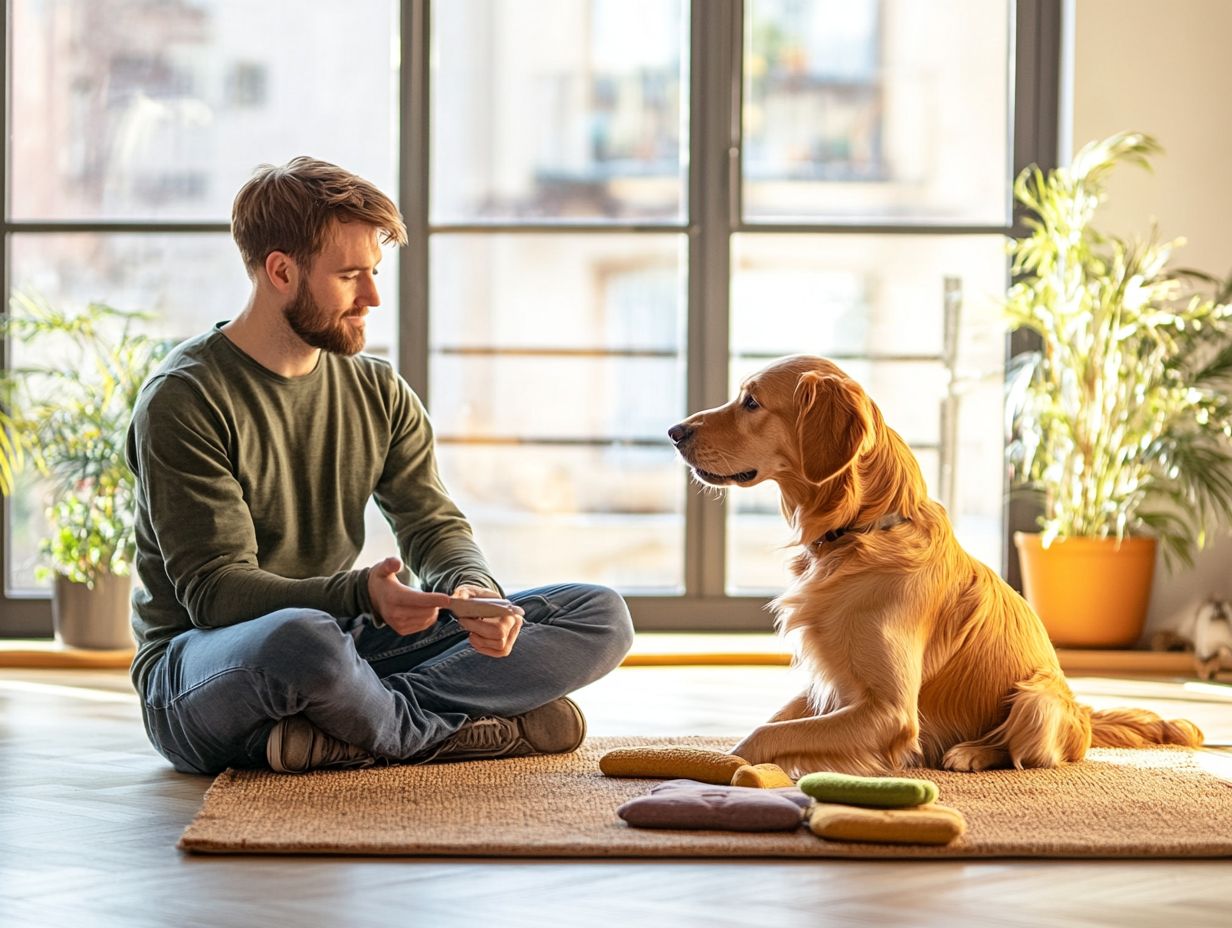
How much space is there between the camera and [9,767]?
118 inches

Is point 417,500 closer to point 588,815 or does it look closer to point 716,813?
point 588,815

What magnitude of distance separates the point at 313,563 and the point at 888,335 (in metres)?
2.82

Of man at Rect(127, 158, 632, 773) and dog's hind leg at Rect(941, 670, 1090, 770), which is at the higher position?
man at Rect(127, 158, 632, 773)

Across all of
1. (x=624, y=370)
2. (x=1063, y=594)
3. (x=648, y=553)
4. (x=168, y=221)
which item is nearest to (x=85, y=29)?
(x=168, y=221)

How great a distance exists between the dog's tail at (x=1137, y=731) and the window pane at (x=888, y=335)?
205 centimetres

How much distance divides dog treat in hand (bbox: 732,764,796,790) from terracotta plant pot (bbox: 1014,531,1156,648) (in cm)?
236

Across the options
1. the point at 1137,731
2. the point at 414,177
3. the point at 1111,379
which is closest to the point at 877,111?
the point at 1111,379

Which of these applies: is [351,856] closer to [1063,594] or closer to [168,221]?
[1063,594]

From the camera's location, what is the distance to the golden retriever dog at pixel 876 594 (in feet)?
9.39

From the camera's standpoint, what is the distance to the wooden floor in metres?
1.94

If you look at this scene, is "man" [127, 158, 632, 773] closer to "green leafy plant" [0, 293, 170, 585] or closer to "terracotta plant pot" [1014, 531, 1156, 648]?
"green leafy plant" [0, 293, 170, 585]

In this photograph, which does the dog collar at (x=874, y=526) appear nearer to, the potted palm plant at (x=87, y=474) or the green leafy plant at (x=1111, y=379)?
the green leafy plant at (x=1111, y=379)

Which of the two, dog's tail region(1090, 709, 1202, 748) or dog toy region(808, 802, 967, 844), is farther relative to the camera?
dog's tail region(1090, 709, 1202, 748)

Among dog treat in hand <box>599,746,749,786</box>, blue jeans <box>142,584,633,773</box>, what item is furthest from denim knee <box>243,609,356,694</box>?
dog treat in hand <box>599,746,749,786</box>
